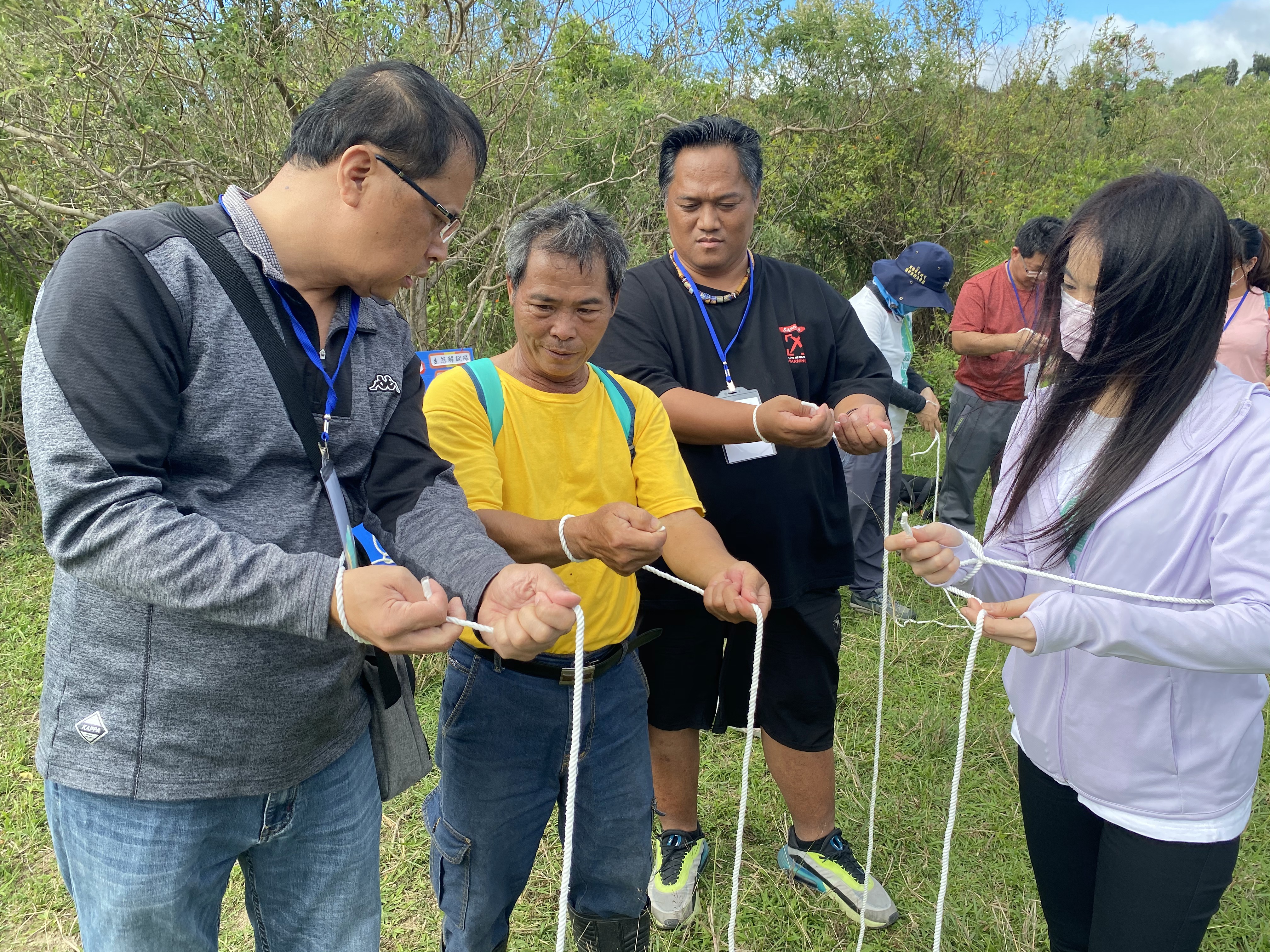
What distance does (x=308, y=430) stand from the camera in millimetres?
1433

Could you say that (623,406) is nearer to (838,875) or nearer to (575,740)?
(575,740)

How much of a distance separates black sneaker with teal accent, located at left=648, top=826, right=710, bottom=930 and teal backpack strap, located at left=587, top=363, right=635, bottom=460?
4.42ft

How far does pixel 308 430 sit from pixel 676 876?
6.74ft

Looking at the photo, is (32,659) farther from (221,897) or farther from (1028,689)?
(1028,689)

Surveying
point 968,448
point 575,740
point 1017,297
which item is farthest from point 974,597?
point 1017,297

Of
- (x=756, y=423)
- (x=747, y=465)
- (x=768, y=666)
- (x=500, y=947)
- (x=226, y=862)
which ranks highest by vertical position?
(x=756, y=423)

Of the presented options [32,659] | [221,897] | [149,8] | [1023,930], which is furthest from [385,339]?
[149,8]

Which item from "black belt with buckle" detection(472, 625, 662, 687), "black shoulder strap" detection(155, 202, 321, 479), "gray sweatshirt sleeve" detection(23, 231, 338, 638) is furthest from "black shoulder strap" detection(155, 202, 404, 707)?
"black belt with buckle" detection(472, 625, 662, 687)

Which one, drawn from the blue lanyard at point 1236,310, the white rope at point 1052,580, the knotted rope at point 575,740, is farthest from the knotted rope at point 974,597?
the blue lanyard at point 1236,310

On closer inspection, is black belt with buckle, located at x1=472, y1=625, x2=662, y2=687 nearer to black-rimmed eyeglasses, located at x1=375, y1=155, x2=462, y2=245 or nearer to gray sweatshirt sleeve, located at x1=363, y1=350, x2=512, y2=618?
gray sweatshirt sleeve, located at x1=363, y1=350, x2=512, y2=618

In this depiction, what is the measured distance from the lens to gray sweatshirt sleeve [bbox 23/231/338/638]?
3.80 ft

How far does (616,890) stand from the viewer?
2115mm

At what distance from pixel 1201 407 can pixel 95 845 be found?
2057mm

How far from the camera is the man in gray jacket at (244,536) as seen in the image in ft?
3.89
